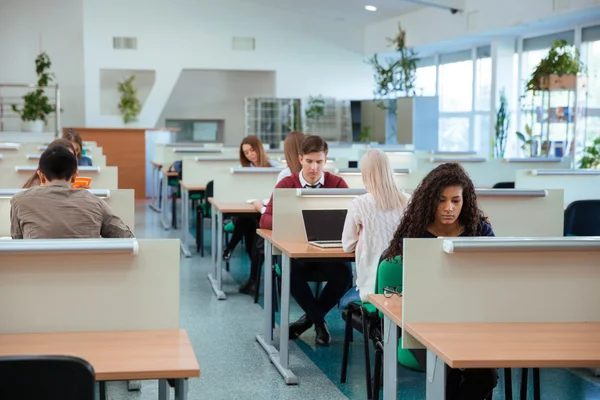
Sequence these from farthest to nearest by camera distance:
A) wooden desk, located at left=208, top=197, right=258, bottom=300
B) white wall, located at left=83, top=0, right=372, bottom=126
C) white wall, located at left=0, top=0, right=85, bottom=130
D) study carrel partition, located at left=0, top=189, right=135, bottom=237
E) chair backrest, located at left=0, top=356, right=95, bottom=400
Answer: white wall, located at left=0, top=0, right=85, bottom=130, white wall, located at left=83, top=0, right=372, bottom=126, wooden desk, located at left=208, top=197, right=258, bottom=300, study carrel partition, located at left=0, top=189, right=135, bottom=237, chair backrest, located at left=0, top=356, right=95, bottom=400

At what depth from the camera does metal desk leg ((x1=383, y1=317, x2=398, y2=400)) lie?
2902 mm

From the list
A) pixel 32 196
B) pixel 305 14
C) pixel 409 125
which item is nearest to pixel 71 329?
pixel 32 196

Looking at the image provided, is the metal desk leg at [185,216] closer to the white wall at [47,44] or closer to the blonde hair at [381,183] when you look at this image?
the blonde hair at [381,183]

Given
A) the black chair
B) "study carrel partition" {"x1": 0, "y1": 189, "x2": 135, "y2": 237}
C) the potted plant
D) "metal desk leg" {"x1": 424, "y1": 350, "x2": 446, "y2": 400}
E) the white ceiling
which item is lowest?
"metal desk leg" {"x1": 424, "y1": 350, "x2": 446, "y2": 400}

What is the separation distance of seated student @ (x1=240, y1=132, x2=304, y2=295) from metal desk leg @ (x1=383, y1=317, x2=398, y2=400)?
2423mm

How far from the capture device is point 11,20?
57.7 ft

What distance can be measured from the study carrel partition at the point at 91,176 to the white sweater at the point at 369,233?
2.46 metres

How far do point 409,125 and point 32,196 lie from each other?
38.2ft

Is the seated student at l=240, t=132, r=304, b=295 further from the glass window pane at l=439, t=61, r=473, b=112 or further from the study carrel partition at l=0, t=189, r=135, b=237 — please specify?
the glass window pane at l=439, t=61, r=473, b=112

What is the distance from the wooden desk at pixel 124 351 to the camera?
7.13 feet

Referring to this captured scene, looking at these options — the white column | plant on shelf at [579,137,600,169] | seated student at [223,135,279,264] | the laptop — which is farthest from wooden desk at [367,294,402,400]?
the white column

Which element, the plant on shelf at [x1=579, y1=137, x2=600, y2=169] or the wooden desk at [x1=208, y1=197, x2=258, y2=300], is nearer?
the wooden desk at [x1=208, y1=197, x2=258, y2=300]

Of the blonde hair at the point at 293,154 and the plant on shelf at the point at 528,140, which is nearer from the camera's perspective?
the blonde hair at the point at 293,154

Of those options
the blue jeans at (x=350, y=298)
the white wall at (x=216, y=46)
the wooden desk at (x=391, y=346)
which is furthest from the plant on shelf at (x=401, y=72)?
the wooden desk at (x=391, y=346)
